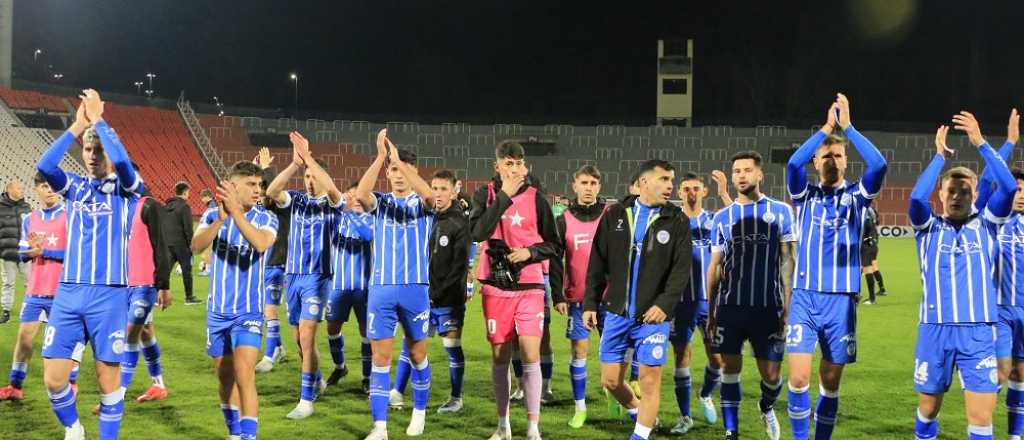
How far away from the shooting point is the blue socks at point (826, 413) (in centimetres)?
583

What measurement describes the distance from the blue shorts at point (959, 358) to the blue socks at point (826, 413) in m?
0.66

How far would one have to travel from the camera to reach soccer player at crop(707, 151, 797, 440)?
6.11m

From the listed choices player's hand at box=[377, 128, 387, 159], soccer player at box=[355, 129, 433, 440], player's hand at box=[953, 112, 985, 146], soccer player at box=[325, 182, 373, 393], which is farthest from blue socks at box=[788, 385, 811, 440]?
soccer player at box=[325, 182, 373, 393]

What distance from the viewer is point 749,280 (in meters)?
6.12

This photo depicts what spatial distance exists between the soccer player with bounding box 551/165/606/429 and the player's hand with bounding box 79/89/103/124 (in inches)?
145

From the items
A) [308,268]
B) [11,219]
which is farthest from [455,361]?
[11,219]

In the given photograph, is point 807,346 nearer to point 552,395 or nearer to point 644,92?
point 552,395

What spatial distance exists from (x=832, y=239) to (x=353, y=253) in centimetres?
399

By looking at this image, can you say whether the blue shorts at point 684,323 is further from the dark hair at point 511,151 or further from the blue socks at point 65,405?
the blue socks at point 65,405

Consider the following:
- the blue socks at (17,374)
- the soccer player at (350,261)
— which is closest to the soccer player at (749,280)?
the soccer player at (350,261)

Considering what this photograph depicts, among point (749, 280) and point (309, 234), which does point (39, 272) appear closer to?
point (309, 234)

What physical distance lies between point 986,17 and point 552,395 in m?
58.0

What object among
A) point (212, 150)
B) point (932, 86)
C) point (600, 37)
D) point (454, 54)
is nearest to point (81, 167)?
point (212, 150)

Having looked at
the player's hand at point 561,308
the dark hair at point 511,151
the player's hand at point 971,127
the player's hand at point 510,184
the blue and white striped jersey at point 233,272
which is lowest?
the player's hand at point 561,308
